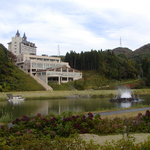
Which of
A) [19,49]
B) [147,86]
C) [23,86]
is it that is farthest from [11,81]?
[19,49]

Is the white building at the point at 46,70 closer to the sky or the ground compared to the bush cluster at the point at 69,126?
closer to the sky

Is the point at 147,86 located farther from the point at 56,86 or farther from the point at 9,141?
the point at 9,141

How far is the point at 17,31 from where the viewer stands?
506 feet

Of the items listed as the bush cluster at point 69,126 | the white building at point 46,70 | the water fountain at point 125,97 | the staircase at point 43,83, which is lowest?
the water fountain at point 125,97

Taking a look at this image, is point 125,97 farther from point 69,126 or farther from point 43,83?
point 69,126

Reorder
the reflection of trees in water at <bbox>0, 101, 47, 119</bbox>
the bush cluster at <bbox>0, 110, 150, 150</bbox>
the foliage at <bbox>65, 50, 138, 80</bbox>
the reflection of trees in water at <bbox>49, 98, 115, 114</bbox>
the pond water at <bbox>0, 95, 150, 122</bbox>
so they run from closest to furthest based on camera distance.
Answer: the bush cluster at <bbox>0, 110, 150, 150</bbox>, the reflection of trees in water at <bbox>0, 101, 47, 119</bbox>, the pond water at <bbox>0, 95, 150, 122</bbox>, the reflection of trees in water at <bbox>49, 98, 115, 114</bbox>, the foliage at <bbox>65, 50, 138, 80</bbox>

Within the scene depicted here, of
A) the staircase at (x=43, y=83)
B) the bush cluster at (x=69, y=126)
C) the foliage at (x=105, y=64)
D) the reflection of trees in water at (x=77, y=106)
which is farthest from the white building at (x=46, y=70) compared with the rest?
the bush cluster at (x=69, y=126)

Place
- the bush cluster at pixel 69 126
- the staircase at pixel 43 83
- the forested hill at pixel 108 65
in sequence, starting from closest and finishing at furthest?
the bush cluster at pixel 69 126 < the staircase at pixel 43 83 < the forested hill at pixel 108 65

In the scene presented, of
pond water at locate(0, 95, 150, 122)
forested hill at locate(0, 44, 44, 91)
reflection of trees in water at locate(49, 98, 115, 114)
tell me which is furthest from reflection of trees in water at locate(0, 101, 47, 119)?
forested hill at locate(0, 44, 44, 91)

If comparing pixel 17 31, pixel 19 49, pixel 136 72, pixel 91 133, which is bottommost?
pixel 91 133

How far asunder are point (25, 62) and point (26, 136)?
3143 inches

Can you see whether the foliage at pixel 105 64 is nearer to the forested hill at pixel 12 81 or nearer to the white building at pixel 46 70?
the white building at pixel 46 70

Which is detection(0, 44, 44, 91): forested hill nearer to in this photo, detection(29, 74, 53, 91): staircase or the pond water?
detection(29, 74, 53, 91): staircase

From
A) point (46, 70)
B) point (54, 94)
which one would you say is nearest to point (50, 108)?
point (54, 94)
